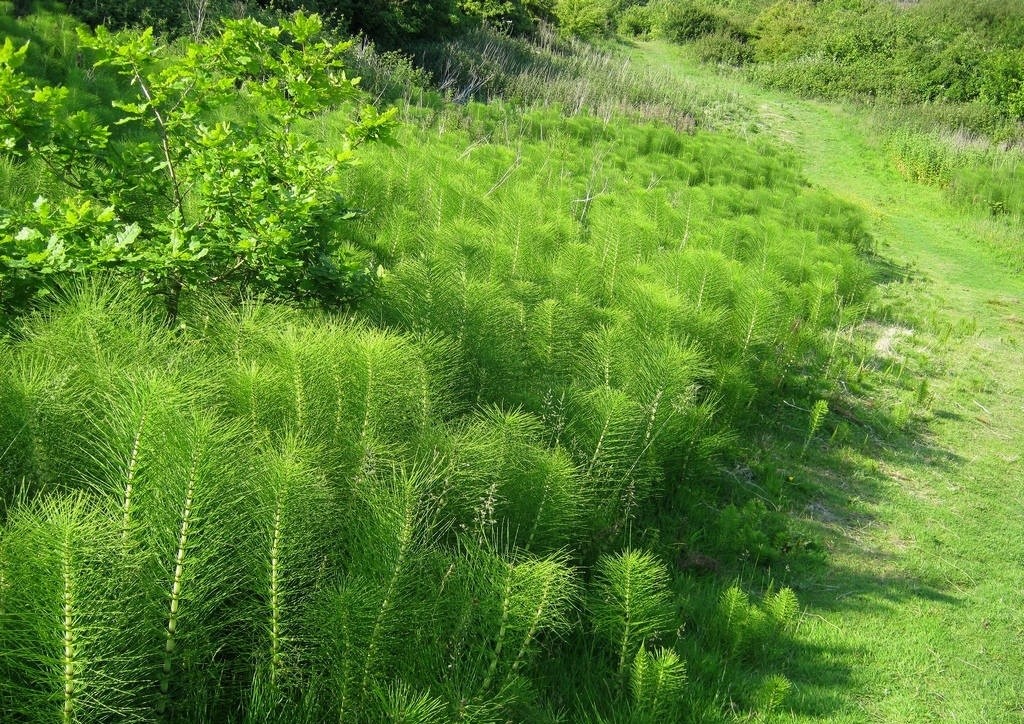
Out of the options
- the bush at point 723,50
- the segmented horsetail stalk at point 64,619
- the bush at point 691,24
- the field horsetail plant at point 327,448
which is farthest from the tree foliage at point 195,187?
the bush at point 691,24

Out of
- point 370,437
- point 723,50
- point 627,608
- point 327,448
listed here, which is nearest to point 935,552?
point 627,608

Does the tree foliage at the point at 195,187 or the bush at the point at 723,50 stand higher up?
the bush at the point at 723,50

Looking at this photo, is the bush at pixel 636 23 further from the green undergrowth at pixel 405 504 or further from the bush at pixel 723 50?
the green undergrowth at pixel 405 504

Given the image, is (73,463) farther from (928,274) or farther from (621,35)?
(621,35)

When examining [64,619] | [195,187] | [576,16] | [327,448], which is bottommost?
[327,448]

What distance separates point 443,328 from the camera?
10.3 feet

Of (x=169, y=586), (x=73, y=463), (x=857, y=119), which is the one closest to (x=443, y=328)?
(x=73, y=463)

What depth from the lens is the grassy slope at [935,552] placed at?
265 centimetres

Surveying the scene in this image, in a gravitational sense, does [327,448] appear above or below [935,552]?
above

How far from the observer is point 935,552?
3.62 meters

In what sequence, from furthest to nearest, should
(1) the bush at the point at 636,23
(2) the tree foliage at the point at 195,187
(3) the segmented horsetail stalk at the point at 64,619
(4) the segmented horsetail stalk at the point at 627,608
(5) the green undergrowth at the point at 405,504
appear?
1. (1) the bush at the point at 636,23
2. (2) the tree foliage at the point at 195,187
3. (4) the segmented horsetail stalk at the point at 627,608
4. (5) the green undergrowth at the point at 405,504
5. (3) the segmented horsetail stalk at the point at 64,619

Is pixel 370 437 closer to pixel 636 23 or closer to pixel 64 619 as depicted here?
pixel 64 619

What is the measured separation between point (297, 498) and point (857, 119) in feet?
59.1

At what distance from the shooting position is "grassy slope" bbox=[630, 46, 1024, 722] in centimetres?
265
